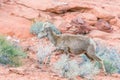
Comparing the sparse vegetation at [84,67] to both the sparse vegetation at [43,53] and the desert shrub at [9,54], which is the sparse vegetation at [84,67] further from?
the desert shrub at [9,54]

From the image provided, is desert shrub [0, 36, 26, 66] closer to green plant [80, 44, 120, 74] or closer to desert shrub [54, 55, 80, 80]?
desert shrub [54, 55, 80, 80]

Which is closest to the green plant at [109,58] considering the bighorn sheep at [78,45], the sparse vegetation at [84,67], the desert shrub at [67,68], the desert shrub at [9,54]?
the sparse vegetation at [84,67]

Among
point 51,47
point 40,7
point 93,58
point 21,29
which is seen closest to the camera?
point 93,58

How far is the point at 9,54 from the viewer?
366 inches

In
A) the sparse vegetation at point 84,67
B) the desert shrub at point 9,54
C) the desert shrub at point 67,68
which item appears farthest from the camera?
the desert shrub at point 9,54

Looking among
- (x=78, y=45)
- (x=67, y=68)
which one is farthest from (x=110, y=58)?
(x=67, y=68)

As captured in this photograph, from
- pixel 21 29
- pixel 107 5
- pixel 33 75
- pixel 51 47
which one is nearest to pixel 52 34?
pixel 51 47

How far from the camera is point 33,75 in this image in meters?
8.34

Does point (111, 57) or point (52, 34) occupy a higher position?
point (52, 34)

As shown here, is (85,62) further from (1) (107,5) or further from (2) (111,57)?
(1) (107,5)

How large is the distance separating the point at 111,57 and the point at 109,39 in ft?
8.96

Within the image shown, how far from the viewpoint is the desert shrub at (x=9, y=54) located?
355 inches

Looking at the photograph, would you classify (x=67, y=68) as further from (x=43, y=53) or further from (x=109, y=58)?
(x=109, y=58)

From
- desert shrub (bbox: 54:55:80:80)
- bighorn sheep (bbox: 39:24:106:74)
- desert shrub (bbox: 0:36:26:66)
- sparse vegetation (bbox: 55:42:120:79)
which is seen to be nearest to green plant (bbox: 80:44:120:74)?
sparse vegetation (bbox: 55:42:120:79)
